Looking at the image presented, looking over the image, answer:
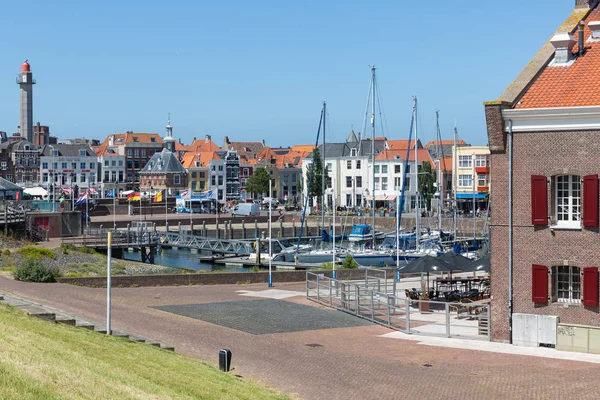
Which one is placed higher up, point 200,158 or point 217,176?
point 200,158

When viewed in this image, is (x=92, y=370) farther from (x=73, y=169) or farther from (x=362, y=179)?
(x=73, y=169)

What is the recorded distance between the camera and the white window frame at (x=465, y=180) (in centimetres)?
11841

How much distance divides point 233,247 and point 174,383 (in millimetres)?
64239

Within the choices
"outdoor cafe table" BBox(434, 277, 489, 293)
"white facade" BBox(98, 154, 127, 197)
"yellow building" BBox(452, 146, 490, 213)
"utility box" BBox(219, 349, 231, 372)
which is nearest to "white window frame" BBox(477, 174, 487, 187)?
"yellow building" BBox(452, 146, 490, 213)

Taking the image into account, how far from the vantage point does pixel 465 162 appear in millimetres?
116938

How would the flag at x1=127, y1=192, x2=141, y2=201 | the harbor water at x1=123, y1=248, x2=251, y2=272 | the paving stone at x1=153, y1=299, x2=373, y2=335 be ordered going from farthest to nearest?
the flag at x1=127, y1=192, x2=141, y2=201
the harbor water at x1=123, y1=248, x2=251, y2=272
the paving stone at x1=153, y1=299, x2=373, y2=335

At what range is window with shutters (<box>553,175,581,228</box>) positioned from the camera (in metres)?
28.0

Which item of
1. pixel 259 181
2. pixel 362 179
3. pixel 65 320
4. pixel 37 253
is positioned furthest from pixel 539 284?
pixel 259 181

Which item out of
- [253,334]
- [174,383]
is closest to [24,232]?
[253,334]

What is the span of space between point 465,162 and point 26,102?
9529 centimetres

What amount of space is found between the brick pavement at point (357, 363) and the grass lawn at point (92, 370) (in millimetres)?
2572

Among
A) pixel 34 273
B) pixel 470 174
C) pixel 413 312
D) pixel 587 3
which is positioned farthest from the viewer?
pixel 470 174

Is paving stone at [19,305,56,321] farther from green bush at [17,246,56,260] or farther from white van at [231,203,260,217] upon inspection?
white van at [231,203,260,217]

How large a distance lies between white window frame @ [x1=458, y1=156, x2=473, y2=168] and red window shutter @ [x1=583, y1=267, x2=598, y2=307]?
89611 mm
